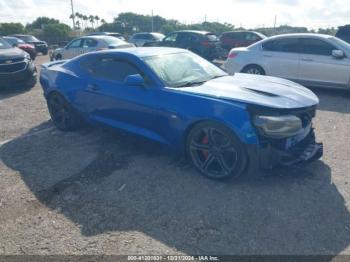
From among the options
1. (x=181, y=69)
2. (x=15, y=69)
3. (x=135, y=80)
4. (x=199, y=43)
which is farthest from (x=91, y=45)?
(x=135, y=80)

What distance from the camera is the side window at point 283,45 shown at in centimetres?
817

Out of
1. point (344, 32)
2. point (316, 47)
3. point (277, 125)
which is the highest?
point (344, 32)

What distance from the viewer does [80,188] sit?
12.3 ft

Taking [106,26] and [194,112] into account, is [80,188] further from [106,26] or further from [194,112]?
[106,26]

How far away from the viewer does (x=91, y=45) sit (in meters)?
12.6

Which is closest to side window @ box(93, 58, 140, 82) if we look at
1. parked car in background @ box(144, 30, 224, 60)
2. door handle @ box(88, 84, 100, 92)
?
door handle @ box(88, 84, 100, 92)

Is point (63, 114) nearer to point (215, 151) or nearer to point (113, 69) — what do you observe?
point (113, 69)

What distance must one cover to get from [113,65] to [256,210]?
288cm

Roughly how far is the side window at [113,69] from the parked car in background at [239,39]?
1329cm

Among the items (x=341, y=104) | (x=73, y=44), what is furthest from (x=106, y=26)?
(x=341, y=104)

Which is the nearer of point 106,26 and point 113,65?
point 113,65

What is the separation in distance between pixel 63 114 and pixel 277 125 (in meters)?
3.79

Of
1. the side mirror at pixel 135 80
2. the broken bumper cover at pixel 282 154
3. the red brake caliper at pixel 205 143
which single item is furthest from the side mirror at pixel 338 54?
the side mirror at pixel 135 80

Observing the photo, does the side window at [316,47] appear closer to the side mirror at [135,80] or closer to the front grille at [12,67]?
the side mirror at [135,80]
